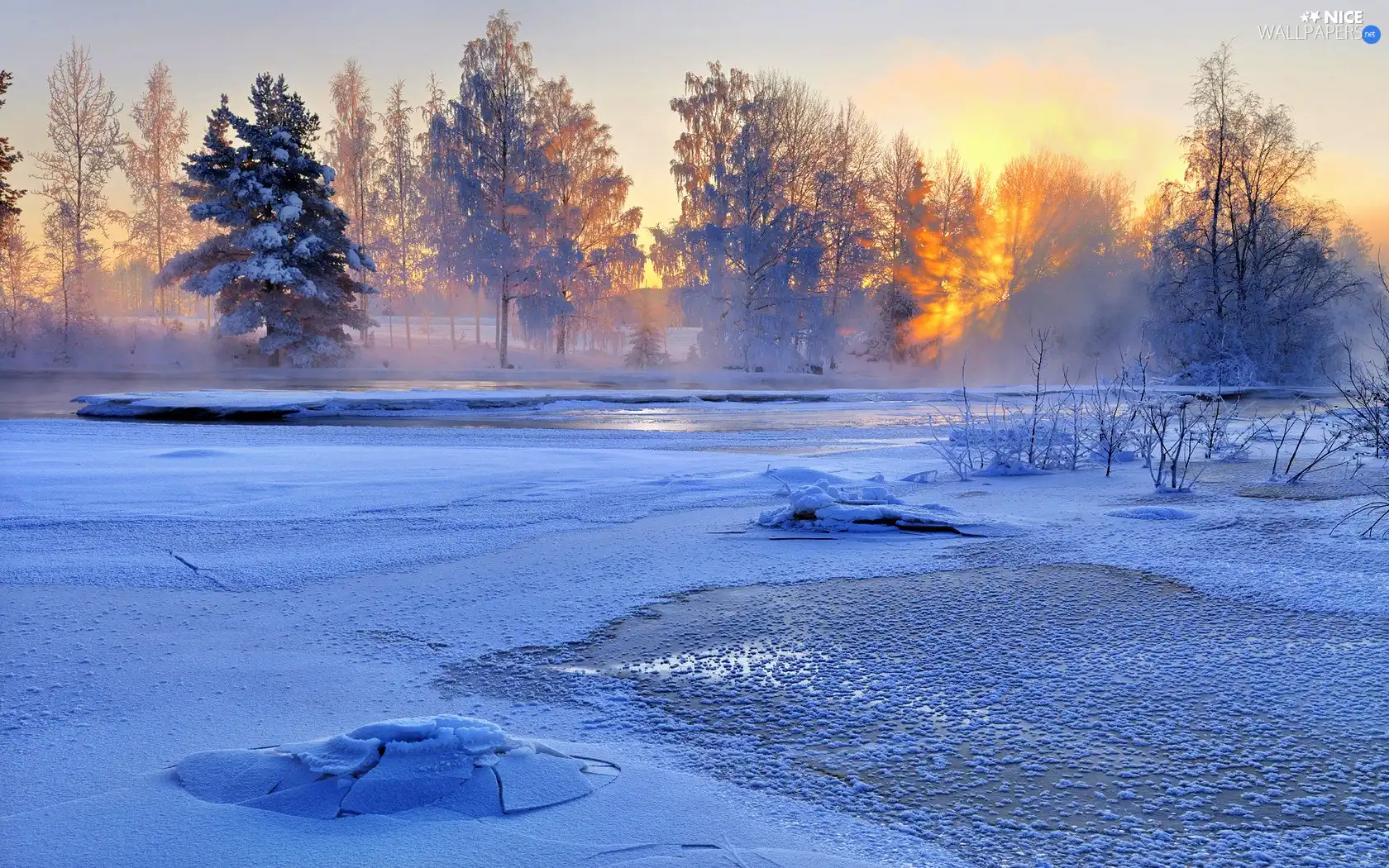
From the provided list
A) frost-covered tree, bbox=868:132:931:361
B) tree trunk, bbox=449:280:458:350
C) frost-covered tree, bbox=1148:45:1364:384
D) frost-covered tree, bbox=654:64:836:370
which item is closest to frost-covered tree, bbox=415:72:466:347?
tree trunk, bbox=449:280:458:350

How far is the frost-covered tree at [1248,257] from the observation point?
26703mm

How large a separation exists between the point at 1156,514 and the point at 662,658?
3.74 metres

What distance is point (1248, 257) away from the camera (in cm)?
2784

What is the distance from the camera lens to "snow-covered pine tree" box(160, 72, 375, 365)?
26203mm

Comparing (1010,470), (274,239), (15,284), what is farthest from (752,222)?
(15,284)

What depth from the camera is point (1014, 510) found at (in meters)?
5.62

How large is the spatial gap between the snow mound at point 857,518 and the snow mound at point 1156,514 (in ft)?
3.30

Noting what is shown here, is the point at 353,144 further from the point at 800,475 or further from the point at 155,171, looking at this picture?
the point at 800,475

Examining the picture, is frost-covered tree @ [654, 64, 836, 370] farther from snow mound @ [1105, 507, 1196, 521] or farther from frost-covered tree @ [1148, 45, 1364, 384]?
snow mound @ [1105, 507, 1196, 521]

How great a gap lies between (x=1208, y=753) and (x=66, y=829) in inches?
94.3

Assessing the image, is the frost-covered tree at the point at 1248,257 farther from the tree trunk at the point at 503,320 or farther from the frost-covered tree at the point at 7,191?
the frost-covered tree at the point at 7,191

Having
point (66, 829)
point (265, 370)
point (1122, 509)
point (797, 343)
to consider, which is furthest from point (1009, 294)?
point (66, 829)

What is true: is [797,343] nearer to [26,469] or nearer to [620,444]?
[620,444]

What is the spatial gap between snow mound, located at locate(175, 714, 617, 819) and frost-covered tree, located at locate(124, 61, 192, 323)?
42.9 m
